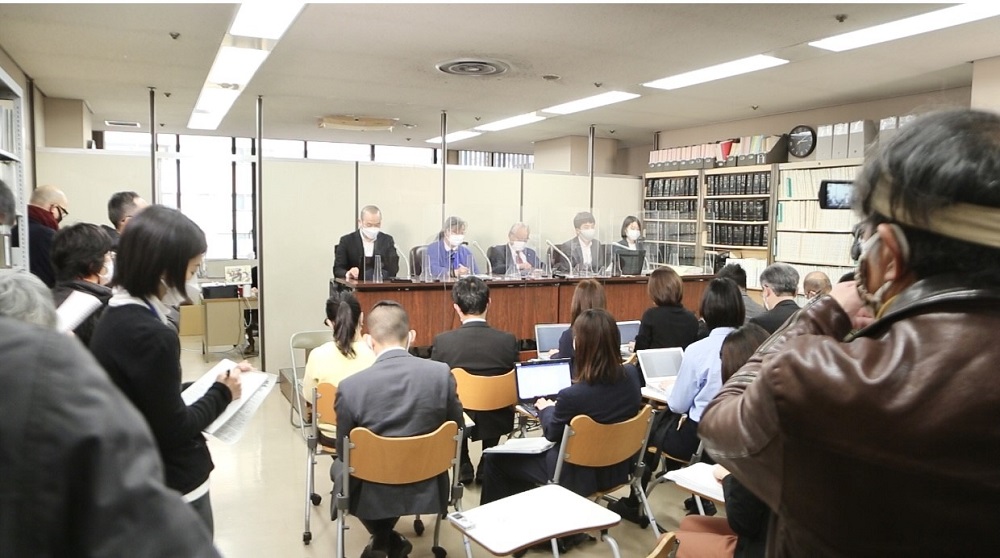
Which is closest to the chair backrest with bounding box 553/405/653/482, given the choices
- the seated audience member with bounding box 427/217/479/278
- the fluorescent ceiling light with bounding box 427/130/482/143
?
the seated audience member with bounding box 427/217/479/278

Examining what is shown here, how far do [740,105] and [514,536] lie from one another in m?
6.44

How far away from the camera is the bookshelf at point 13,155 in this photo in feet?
10.9

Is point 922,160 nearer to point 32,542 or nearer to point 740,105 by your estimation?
point 32,542

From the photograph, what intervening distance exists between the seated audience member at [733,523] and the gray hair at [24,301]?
1.61 m

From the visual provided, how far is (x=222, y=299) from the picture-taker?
7379 millimetres

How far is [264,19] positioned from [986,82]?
5.54m

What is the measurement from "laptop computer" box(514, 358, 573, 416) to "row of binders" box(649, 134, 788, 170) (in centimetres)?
510

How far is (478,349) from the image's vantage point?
3584 mm

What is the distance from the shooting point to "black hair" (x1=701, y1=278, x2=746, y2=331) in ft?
11.0

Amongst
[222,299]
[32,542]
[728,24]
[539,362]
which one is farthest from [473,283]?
[222,299]

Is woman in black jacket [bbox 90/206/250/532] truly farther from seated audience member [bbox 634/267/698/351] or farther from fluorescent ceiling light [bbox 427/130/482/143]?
fluorescent ceiling light [bbox 427/130/482/143]

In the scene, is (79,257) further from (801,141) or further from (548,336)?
(801,141)

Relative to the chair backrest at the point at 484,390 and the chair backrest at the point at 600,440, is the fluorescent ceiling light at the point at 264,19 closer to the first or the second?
the chair backrest at the point at 484,390

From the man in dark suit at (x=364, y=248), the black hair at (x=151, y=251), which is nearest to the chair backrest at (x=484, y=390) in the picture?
the black hair at (x=151, y=251)
